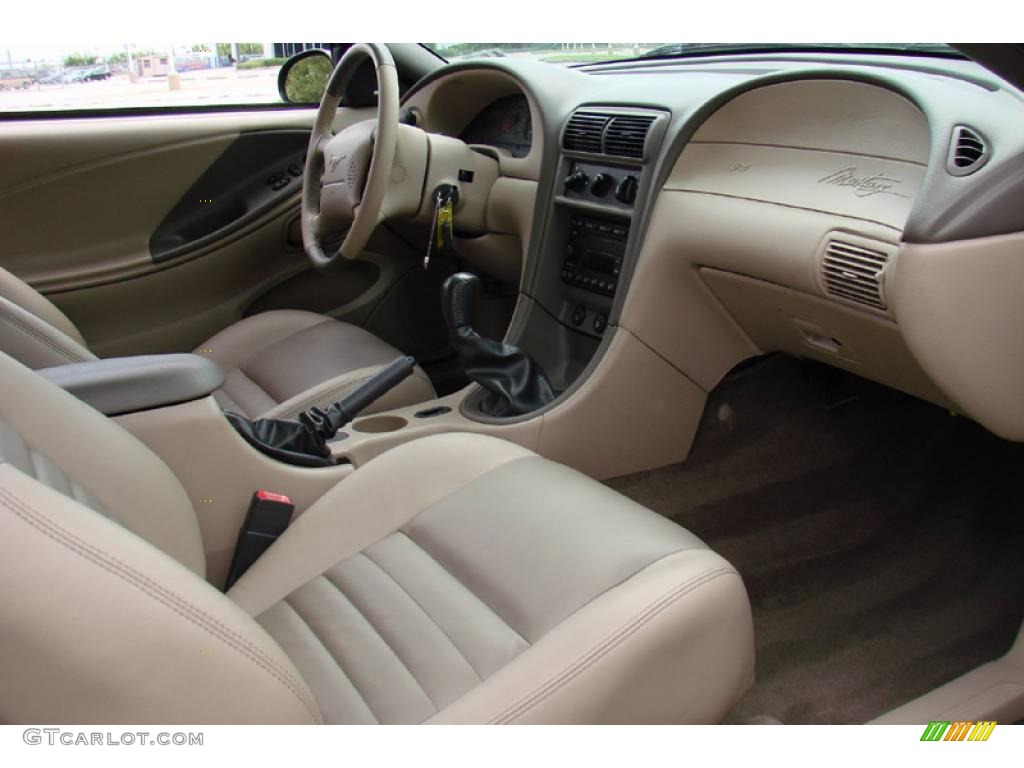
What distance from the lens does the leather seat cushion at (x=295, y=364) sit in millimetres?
1956

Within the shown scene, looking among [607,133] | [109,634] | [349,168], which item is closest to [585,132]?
[607,133]

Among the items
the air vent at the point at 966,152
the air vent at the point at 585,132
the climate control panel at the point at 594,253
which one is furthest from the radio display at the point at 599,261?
the air vent at the point at 966,152

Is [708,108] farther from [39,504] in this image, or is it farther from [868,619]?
[39,504]

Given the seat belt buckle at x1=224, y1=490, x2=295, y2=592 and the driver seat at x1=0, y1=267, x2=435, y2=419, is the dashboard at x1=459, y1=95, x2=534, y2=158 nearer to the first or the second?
the driver seat at x1=0, y1=267, x2=435, y2=419

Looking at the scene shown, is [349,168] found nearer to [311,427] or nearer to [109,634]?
[311,427]

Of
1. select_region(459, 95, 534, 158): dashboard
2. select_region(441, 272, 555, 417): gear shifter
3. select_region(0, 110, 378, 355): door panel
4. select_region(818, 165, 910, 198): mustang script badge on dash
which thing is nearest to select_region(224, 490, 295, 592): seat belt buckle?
select_region(441, 272, 555, 417): gear shifter

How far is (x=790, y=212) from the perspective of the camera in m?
1.52

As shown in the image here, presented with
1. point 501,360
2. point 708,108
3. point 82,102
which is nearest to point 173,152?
point 82,102

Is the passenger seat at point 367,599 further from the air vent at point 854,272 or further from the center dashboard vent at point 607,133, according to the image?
the center dashboard vent at point 607,133

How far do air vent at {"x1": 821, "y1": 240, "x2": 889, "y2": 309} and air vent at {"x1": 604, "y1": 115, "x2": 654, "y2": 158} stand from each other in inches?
21.6

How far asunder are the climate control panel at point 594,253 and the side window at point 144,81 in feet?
2.30

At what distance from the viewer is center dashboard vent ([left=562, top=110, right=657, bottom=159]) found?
1.86 meters

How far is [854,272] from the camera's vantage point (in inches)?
54.2

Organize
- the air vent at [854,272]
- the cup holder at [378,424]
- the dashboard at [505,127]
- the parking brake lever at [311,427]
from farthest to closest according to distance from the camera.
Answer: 1. the dashboard at [505,127]
2. the cup holder at [378,424]
3. the parking brake lever at [311,427]
4. the air vent at [854,272]
